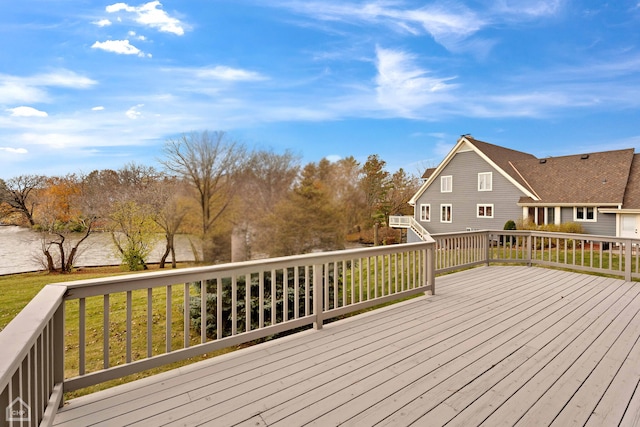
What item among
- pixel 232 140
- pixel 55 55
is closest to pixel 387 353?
pixel 55 55

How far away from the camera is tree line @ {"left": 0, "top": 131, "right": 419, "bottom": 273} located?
13.7m

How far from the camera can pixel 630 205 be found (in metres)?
13.1

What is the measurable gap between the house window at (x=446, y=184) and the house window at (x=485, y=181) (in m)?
1.79

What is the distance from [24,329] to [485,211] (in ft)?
63.5

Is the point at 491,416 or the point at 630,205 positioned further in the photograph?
the point at 630,205

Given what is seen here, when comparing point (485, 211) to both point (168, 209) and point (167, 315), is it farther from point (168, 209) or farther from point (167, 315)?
point (167, 315)

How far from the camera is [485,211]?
17.5 m

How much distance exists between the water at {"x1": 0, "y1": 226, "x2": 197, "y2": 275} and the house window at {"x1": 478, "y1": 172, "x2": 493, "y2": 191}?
52.6 feet

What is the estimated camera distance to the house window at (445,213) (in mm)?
19188

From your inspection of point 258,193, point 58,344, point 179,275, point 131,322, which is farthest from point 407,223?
point 58,344

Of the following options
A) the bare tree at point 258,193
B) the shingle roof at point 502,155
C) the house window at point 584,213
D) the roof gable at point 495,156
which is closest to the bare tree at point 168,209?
the bare tree at point 258,193

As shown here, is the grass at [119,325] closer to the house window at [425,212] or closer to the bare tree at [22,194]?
the bare tree at [22,194]

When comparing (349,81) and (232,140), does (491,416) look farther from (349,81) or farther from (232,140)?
(232,140)

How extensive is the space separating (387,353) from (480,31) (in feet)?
40.2
